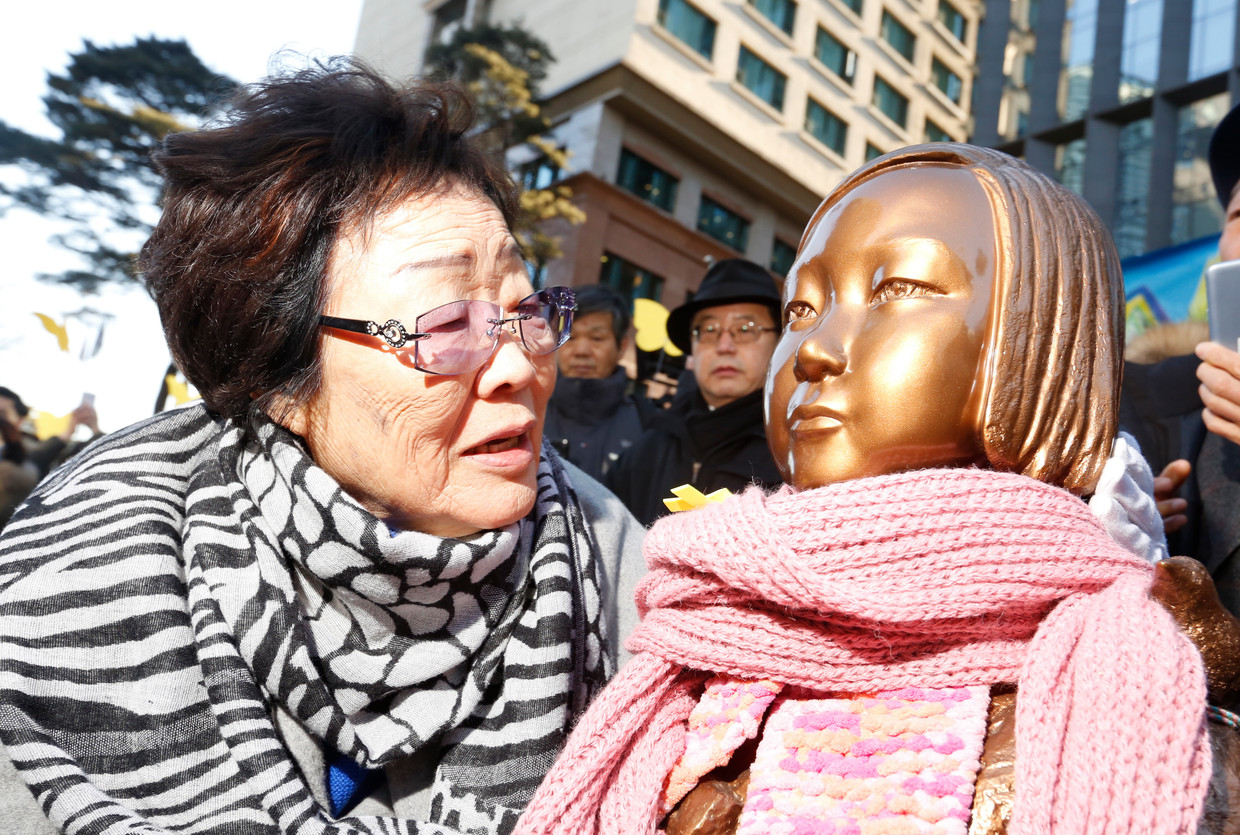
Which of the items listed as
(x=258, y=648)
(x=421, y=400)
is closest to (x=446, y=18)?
(x=421, y=400)

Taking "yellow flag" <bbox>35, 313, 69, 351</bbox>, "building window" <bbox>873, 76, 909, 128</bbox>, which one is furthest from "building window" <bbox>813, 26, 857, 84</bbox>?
"yellow flag" <bbox>35, 313, 69, 351</bbox>

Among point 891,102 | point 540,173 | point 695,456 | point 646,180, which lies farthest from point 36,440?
point 891,102

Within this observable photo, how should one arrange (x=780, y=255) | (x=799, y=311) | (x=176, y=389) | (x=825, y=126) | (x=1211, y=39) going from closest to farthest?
(x=799, y=311) → (x=176, y=389) → (x=1211, y=39) → (x=780, y=255) → (x=825, y=126)

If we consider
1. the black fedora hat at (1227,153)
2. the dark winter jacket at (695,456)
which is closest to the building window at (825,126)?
the dark winter jacket at (695,456)

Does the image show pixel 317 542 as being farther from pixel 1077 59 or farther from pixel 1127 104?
pixel 1077 59

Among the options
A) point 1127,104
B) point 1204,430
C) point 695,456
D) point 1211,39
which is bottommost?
point 695,456

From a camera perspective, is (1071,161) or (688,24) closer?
(1071,161)

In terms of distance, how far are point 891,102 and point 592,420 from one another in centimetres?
2895

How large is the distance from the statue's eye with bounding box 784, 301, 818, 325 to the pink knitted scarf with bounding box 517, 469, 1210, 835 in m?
0.25

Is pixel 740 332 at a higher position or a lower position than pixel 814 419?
higher

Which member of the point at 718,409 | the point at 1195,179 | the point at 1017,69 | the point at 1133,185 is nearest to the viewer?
the point at 718,409

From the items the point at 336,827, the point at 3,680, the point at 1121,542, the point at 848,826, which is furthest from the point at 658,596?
the point at 3,680

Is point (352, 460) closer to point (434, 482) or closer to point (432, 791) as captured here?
point (434, 482)

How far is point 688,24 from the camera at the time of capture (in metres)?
23.2
